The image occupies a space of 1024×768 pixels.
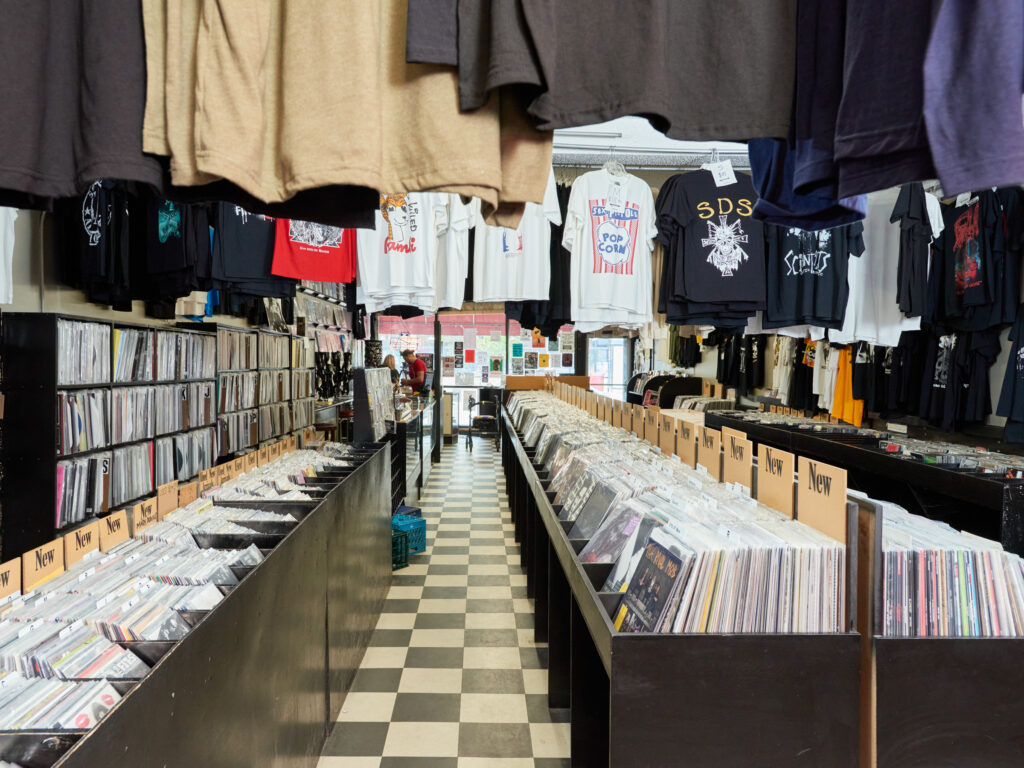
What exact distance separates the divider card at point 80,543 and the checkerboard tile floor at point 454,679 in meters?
1.31

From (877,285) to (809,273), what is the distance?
2.44ft

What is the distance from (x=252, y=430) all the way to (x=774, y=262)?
5.12 metres

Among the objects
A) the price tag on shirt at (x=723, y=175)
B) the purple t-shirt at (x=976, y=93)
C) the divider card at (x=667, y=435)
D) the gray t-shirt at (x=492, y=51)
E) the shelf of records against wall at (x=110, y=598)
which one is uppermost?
the price tag on shirt at (x=723, y=175)

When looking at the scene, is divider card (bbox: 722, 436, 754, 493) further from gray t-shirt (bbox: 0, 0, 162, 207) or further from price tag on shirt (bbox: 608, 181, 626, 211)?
price tag on shirt (bbox: 608, 181, 626, 211)

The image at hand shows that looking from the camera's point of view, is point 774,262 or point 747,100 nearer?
point 747,100

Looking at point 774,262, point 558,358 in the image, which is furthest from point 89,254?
point 558,358

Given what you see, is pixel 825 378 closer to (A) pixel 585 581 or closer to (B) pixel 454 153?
(A) pixel 585 581

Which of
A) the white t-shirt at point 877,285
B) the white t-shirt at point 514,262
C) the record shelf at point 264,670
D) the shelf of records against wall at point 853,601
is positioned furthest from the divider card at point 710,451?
the white t-shirt at point 877,285

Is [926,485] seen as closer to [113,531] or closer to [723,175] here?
[723,175]

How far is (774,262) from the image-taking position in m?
3.97

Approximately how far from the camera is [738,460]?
221 centimetres

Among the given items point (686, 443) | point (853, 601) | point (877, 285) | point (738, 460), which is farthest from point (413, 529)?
point (853, 601)

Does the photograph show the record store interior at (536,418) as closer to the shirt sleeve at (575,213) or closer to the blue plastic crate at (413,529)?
the shirt sleeve at (575,213)

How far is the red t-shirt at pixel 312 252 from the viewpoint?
3.75 metres
